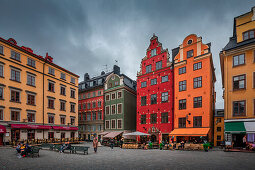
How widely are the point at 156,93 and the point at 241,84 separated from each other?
13.8 meters

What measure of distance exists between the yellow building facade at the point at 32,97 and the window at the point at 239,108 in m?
30.2

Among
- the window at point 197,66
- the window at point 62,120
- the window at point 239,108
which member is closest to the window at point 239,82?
the window at point 239,108

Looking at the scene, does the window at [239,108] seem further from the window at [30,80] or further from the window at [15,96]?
the window at [30,80]

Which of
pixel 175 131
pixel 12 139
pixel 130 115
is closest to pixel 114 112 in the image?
pixel 130 115

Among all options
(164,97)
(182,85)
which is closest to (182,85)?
(182,85)

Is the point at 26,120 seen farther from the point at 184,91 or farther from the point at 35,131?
the point at 184,91

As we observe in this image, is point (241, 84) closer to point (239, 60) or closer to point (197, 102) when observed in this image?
point (239, 60)

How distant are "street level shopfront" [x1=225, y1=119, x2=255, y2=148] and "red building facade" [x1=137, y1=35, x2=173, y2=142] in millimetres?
9393

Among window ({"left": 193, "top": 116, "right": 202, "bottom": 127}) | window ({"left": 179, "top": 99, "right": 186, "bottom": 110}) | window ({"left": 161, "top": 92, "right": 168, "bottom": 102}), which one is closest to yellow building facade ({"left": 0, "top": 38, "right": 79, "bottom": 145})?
window ({"left": 161, "top": 92, "right": 168, "bottom": 102})

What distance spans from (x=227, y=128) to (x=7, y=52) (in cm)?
3314

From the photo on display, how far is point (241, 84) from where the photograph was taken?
21484 mm

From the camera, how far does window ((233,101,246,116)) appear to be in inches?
818

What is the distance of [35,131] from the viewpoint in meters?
29.5

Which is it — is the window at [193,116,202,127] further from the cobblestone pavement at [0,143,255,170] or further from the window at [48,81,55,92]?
the window at [48,81,55,92]
